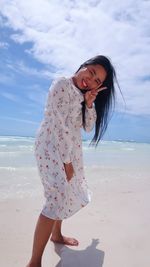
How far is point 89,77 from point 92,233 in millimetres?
1561

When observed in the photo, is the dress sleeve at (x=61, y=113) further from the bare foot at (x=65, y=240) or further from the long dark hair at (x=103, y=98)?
the bare foot at (x=65, y=240)

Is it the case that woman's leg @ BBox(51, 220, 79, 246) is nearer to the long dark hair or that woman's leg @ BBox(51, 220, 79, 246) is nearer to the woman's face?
the long dark hair

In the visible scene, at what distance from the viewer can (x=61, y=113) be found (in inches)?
93.3

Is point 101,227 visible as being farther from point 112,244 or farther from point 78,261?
point 78,261

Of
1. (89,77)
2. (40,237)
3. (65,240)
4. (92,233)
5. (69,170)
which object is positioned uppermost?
(89,77)

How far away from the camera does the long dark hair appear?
2469 mm

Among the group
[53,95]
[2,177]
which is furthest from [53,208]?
[2,177]

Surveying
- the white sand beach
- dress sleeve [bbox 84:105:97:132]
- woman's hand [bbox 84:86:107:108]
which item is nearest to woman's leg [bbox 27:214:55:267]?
the white sand beach

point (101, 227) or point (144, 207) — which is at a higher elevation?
point (101, 227)

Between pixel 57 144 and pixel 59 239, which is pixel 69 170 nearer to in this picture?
pixel 57 144

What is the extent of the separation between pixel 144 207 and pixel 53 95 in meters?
2.47

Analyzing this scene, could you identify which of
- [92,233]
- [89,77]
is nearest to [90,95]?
[89,77]

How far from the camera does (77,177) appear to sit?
267cm

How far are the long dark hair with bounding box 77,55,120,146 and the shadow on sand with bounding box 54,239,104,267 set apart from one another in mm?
923
